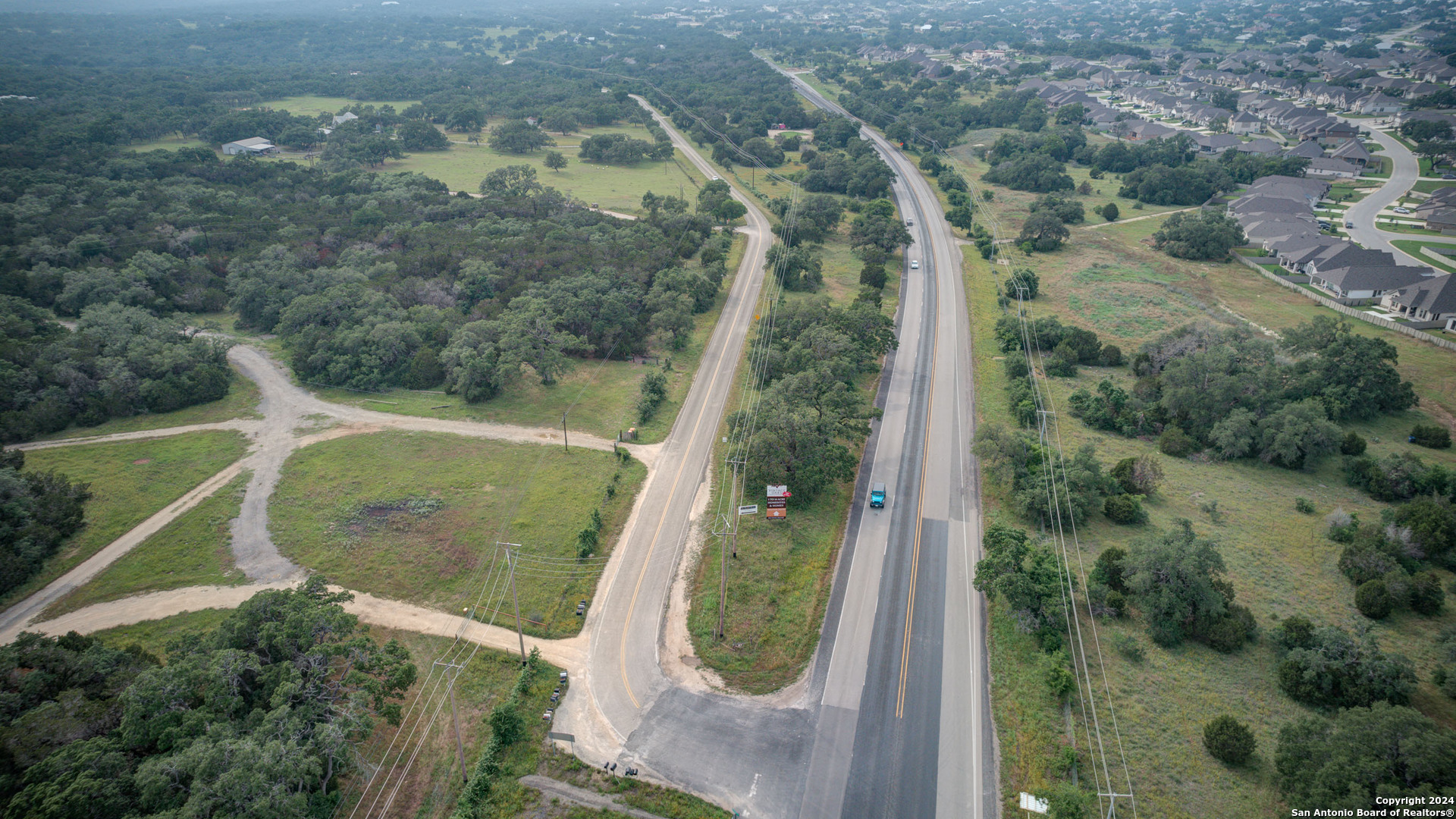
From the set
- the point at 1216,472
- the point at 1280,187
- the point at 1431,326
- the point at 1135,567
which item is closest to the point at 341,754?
the point at 1135,567

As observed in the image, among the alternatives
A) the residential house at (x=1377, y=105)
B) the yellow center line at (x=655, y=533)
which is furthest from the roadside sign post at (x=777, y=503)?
the residential house at (x=1377, y=105)

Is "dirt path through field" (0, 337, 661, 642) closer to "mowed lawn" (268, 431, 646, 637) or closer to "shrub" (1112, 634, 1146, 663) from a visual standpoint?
"mowed lawn" (268, 431, 646, 637)

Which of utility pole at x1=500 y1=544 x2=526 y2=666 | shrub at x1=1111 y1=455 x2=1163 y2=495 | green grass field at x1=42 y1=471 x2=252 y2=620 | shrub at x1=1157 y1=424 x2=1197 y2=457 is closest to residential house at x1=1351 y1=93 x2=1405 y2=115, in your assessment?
shrub at x1=1157 y1=424 x2=1197 y2=457

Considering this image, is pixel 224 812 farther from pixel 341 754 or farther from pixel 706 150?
pixel 706 150

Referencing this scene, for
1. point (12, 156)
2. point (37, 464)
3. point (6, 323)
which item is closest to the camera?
point (37, 464)

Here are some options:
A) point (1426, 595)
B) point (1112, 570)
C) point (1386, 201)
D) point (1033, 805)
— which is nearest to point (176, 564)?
point (1033, 805)
